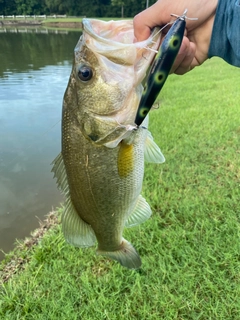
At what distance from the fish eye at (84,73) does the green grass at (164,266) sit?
1702mm

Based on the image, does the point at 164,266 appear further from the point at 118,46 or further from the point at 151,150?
the point at 118,46

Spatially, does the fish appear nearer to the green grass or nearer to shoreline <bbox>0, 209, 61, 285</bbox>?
→ the green grass

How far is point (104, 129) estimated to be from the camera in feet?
4.73

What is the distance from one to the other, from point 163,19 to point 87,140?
0.65 m

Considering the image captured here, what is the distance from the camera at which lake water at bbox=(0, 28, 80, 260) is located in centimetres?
444

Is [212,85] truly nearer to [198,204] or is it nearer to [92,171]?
[198,204]

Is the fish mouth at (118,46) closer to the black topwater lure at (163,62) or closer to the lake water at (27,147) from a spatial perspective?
the black topwater lure at (163,62)

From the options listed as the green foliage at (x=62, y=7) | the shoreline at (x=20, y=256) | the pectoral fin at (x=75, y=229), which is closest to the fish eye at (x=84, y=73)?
the pectoral fin at (x=75, y=229)

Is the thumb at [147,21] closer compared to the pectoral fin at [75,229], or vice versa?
the thumb at [147,21]

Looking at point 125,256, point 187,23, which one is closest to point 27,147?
point 125,256

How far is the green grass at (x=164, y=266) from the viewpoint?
2.38 meters

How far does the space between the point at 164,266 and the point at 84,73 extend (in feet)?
5.90

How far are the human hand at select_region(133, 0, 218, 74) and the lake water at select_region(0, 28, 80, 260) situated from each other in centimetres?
249

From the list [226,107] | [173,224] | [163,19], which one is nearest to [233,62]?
[163,19]
